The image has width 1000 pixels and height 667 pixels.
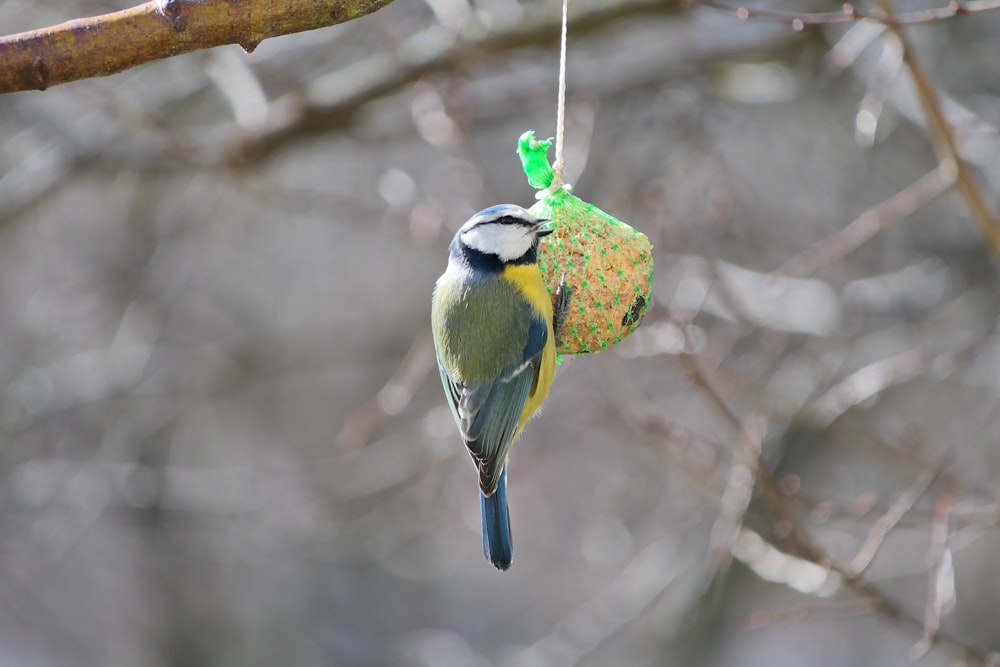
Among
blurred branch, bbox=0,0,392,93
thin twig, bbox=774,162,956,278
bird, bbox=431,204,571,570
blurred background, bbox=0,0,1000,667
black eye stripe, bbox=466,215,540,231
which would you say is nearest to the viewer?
blurred branch, bbox=0,0,392,93

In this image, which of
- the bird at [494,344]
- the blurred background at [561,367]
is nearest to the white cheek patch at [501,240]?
the bird at [494,344]

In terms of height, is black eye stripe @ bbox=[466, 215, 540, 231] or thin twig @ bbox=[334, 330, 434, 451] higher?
black eye stripe @ bbox=[466, 215, 540, 231]

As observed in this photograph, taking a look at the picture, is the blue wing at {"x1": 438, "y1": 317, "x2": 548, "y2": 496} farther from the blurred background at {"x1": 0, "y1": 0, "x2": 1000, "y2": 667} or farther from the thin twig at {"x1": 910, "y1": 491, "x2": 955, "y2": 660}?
the thin twig at {"x1": 910, "y1": 491, "x2": 955, "y2": 660}

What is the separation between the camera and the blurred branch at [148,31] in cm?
190

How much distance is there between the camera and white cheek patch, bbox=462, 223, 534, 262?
2.54m

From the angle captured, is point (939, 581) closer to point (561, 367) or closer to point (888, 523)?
point (888, 523)

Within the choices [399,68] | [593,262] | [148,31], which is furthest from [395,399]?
[148,31]

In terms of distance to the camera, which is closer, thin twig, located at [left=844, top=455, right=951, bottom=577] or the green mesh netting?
the green mesh netting

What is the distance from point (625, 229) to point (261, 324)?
499 centimetres

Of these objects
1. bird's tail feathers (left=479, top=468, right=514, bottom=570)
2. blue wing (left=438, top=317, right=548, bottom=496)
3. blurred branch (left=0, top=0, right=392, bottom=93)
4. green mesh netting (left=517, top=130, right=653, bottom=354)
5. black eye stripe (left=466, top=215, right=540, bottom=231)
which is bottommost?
bird's tail feathers (left=479, top=468, right=514, bottom=570)

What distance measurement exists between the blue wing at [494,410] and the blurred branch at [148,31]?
3.47ft

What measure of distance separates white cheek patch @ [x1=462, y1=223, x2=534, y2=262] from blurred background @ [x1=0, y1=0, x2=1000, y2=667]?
54cm

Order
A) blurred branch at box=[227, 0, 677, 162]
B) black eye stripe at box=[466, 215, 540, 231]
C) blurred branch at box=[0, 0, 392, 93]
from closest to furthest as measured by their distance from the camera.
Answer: blurred branch at box=[0, 0, 392, 93], black eye stripe at box=[466, 215, 540, 231], blurred branch at box=[227, 0, 677, 162]

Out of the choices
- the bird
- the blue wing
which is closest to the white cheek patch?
the bird
